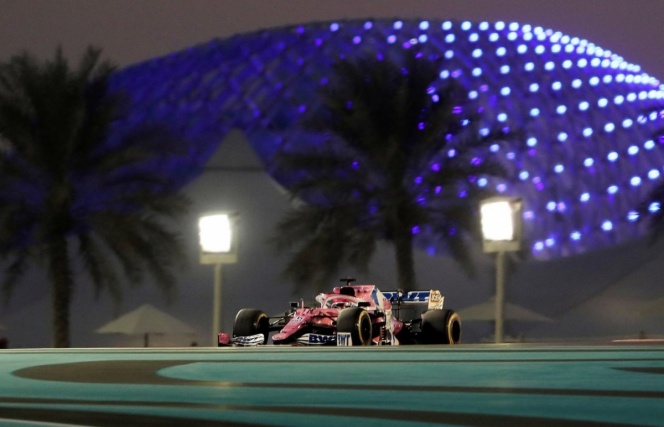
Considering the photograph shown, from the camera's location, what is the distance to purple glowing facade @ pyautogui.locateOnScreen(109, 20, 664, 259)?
1932 inches

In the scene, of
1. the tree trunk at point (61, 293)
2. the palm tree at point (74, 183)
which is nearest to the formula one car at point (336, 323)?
the palm tree at point (74, 183)

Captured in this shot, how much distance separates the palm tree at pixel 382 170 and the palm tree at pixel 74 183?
137 inches

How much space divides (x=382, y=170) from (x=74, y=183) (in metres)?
8.02

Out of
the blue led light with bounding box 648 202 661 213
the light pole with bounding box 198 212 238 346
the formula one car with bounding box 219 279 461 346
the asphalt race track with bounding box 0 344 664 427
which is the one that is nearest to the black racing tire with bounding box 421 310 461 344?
the formula one car with bounding box 219 279 461 346

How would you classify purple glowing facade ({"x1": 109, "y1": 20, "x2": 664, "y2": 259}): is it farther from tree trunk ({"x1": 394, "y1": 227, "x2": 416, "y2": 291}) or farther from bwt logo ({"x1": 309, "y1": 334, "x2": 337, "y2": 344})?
bwt logo ({"x1": 309, "y1": 334, "x2": 337, "y2": 344})

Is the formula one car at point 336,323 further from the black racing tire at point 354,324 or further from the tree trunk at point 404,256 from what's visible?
the tree trunk at point 404,256

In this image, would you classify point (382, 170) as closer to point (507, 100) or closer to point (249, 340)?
point (249, 340)

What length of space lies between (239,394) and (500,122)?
45.0 metres

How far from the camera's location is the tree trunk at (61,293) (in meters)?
30.0

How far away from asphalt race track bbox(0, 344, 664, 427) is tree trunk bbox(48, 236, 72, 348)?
64.5 feet

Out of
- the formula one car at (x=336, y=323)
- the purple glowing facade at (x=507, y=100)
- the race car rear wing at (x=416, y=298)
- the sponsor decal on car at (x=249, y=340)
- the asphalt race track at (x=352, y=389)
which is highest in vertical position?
the purple glowing facade at (x=507, y=100)

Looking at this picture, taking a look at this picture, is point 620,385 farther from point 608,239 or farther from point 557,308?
point 608,239

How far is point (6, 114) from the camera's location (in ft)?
93.7

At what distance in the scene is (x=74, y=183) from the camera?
30.2 meters
